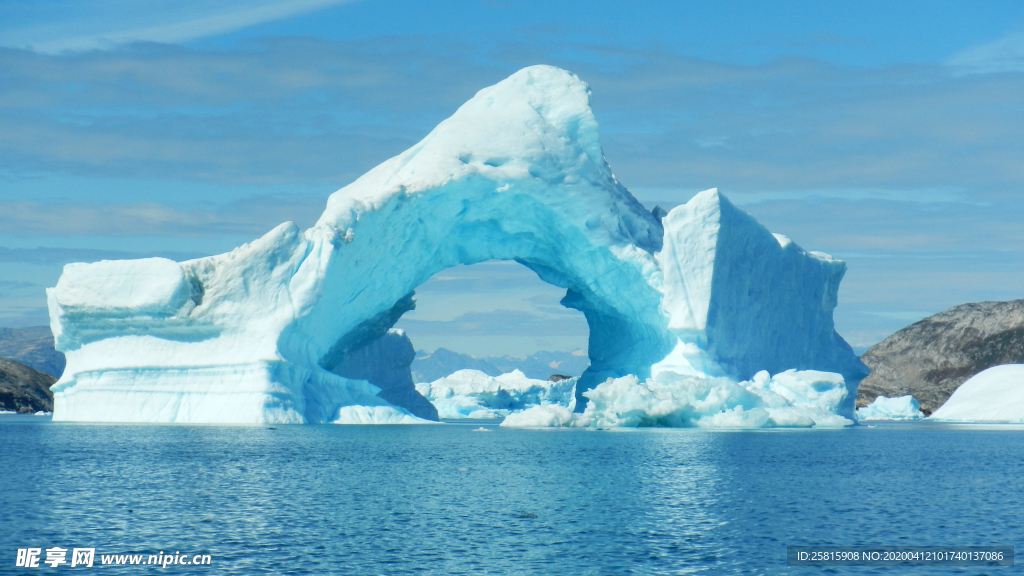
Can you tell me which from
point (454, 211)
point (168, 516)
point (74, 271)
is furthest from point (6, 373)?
point (168, 516)

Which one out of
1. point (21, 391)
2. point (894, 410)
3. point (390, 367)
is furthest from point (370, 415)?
point (894, 410)

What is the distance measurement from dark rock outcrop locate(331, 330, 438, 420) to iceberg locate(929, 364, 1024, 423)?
93.1 feet

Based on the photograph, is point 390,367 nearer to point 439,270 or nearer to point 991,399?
point 439,270

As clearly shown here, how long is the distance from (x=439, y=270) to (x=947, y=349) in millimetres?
75670

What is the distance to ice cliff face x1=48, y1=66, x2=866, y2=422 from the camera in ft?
103

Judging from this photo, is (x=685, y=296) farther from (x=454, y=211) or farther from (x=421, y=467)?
(x=421, y=467)

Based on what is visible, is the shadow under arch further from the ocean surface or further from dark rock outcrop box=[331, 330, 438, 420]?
the ocean surface

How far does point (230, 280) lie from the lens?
104ft

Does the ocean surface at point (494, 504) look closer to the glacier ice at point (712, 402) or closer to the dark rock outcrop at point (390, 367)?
the glacier ice at point (712, 402)

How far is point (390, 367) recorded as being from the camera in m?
45.3

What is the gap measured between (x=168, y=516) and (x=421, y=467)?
7.53 m

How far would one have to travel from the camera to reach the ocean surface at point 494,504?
11516 millimetres

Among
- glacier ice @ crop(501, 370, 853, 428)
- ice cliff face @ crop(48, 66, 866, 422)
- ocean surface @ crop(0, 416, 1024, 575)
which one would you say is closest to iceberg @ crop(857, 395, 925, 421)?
ice cliff face @ crop(48, 66, 866, 422)

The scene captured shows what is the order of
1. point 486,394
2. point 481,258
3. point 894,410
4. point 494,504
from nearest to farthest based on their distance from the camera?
point 494,504 < point 481,258 < point 894,410 < point 486,394
